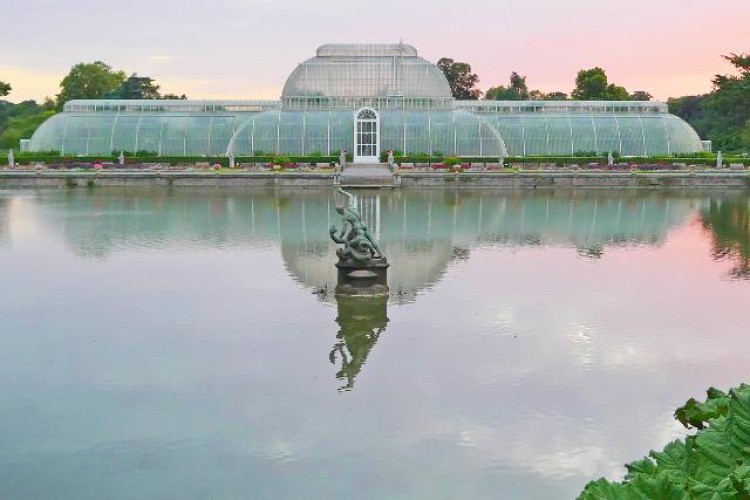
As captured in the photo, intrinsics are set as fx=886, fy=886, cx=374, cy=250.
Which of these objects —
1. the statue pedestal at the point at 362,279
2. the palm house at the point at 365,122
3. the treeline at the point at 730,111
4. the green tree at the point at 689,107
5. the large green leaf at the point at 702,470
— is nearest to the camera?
the large green leaf at the point at 702,470

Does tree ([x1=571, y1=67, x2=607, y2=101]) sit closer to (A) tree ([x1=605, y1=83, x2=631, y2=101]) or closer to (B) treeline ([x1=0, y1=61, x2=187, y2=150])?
(A) tree ([x1=605, y1=83, x2=631, y2=101])

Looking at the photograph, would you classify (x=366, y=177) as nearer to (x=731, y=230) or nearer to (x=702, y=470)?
(x=731, y=230)

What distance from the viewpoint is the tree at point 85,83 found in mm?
114125

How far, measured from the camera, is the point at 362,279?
19969mm

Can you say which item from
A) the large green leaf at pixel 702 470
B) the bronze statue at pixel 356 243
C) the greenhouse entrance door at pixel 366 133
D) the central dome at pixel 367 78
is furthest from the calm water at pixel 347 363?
the central dome at pixel 367 78

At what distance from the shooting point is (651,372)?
13961 mm

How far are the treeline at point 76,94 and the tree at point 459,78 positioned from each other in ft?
110

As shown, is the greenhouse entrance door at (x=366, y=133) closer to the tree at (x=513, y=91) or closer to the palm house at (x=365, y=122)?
the palm house at (x=365, y=122)

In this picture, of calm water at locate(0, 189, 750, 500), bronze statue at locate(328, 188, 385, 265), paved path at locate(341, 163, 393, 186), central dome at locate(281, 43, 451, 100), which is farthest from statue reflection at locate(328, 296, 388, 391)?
central dome at locate(281, 43, 451, 100)

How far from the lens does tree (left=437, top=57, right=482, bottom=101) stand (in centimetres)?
11369

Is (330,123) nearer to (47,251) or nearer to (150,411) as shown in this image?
(47,251)

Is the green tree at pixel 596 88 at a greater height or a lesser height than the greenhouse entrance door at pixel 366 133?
greater

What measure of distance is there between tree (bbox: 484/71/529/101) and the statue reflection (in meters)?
97.5

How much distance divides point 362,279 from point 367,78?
57.6m
